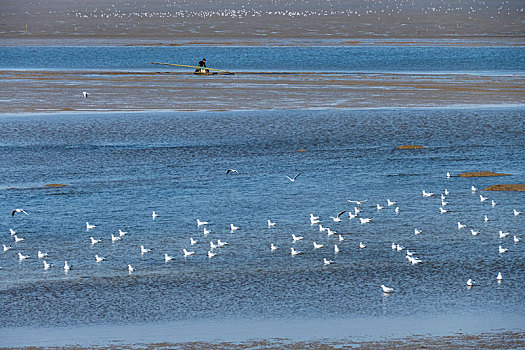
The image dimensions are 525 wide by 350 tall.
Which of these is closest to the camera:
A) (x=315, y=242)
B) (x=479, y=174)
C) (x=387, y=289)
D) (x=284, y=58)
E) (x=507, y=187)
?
(x=387, y=289)

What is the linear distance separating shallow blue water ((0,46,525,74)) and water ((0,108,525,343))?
2738 centimetres

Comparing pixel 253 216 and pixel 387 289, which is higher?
pixel 253 216

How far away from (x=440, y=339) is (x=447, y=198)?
44.0 feet

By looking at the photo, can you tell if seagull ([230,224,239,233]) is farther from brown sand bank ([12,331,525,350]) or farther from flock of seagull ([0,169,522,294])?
brown sand bank ([12,331,525,350])

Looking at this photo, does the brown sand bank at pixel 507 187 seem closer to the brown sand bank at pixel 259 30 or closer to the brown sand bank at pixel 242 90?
the brown sand bank at pixel 242 90

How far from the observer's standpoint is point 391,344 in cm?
1875

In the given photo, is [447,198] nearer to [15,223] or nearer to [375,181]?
[375,181]

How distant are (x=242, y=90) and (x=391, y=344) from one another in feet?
145

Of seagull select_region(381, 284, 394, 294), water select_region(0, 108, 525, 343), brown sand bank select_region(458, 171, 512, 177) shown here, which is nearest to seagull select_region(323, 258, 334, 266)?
water select_region(0, 108, 525, 343)

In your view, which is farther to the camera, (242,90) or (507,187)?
(242,90)

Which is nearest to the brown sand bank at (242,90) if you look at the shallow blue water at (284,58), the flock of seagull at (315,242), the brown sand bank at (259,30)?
the shallow blue water at (284,58)

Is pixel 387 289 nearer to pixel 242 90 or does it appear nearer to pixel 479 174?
pixel 479 174

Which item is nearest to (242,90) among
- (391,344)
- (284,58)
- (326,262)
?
(284,58)

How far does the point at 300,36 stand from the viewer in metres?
113
